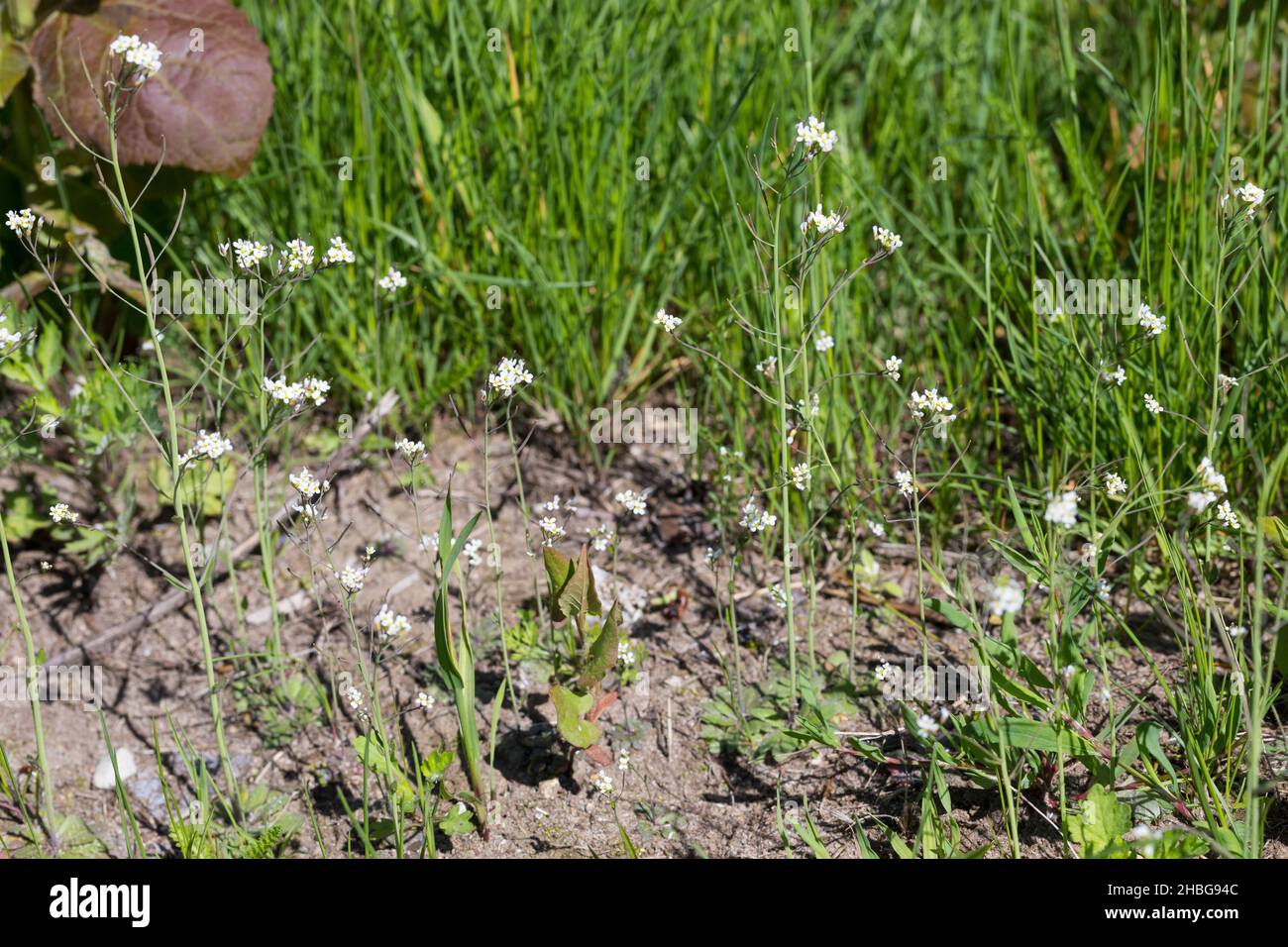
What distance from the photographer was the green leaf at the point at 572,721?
2.00 meters

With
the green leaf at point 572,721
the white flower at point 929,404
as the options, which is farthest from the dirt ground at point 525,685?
the white flower at point 929,404

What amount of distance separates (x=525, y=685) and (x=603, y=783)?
1.22 feet

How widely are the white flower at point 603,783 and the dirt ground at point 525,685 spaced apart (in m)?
0.02

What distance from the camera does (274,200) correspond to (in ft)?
9.80

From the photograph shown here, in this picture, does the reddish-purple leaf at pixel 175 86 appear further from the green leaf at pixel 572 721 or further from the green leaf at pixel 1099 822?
the green leaf at pixel 1099 822

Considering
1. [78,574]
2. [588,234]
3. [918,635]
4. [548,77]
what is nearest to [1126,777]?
[918,635]

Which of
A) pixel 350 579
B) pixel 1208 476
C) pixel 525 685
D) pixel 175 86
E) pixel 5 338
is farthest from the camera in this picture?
pixel 175 86

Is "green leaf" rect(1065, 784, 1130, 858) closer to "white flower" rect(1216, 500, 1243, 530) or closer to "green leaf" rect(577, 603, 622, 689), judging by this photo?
"white flower" rect(1216, 500, 1243, 530)

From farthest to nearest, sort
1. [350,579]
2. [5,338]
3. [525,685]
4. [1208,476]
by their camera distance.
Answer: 1. [525,685]
2. [350,579]
3. [5,338]
4. [1208,476]

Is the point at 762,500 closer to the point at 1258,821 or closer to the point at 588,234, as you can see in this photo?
the point at 588,234

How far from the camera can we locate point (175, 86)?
99.3 inches

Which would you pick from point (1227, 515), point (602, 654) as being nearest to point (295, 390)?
point (602, 654)

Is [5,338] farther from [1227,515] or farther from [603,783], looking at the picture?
[1227,515]
